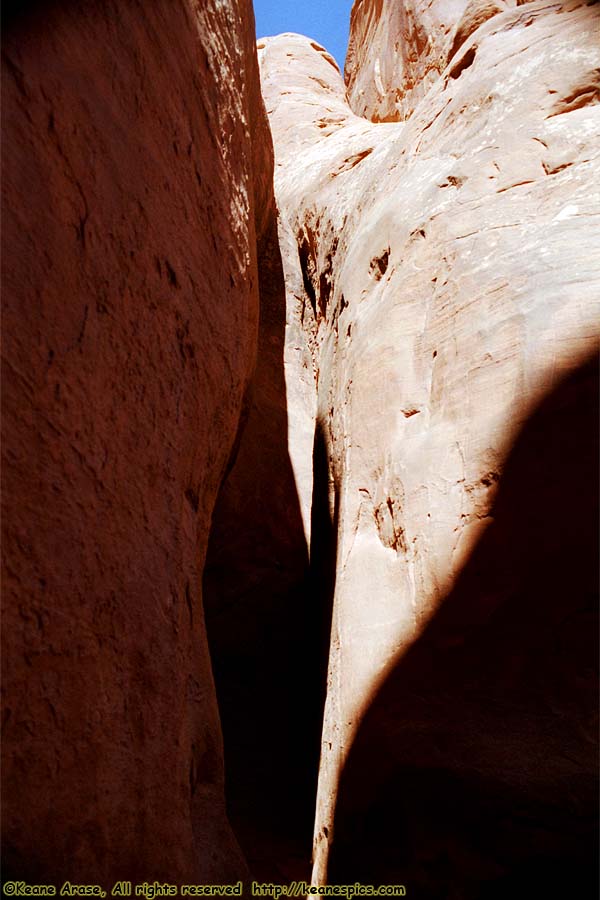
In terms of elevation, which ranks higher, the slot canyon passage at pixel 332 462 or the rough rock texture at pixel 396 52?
the rough rock texture at pixel 396 52

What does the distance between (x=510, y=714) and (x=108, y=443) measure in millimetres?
1654

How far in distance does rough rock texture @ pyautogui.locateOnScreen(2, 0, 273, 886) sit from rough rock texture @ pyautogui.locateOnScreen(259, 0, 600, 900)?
28.8 inches

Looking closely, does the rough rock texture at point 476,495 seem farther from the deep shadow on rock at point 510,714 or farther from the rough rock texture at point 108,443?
the rough rock texture at point 108,443

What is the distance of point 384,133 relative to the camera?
6.06 m

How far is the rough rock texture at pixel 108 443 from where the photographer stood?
177 cm

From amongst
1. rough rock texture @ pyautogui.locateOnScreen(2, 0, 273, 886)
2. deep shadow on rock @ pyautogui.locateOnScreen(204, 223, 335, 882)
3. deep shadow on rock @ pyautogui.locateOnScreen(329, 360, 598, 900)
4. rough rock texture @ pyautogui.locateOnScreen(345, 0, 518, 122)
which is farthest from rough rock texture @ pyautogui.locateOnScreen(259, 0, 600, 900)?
rough rock texture @ pyautogui.locateOnScreen(345, 0, 518, 122)

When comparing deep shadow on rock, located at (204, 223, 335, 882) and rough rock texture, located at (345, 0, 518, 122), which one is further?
rough rock texture, located at (345, 0, 518, 122)

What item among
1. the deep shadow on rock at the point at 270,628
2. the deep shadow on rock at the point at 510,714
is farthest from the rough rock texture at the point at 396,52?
the deep shadow on rock at the point at 510,714

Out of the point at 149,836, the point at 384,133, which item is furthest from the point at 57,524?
the point at 384,133

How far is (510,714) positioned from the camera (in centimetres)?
246

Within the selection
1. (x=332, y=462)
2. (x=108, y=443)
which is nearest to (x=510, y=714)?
(x=108, y=443)

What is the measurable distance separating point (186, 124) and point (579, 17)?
2059 mm

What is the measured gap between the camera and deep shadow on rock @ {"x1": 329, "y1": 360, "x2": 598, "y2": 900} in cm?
229

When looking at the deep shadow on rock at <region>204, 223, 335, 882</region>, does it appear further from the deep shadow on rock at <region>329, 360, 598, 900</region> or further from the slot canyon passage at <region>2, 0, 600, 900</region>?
the deep shadow on rock at <region>329, 360, 598, 900</region>
